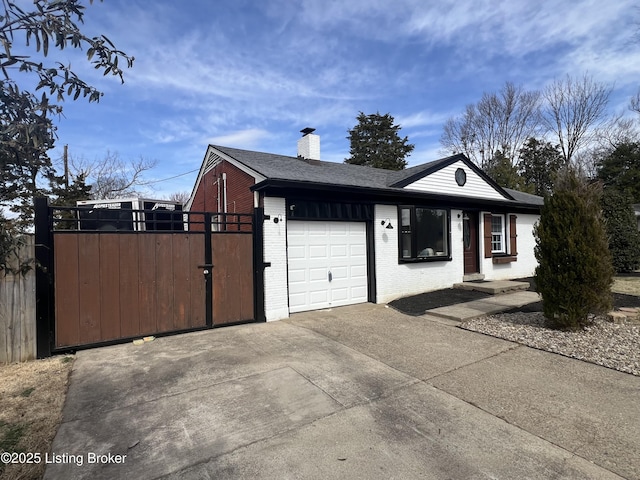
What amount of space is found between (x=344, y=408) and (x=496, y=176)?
88.4 ft

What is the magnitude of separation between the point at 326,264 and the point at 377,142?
2907 cm

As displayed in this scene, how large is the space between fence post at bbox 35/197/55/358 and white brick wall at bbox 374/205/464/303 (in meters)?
6.39

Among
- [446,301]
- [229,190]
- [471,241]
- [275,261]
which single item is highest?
[229,190]

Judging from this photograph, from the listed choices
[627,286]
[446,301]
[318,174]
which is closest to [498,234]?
[627,286]

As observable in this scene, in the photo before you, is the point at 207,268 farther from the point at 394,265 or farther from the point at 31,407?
the point at 394,265

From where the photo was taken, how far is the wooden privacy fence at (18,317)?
4.70 metres

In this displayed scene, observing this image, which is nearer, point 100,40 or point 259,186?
point 100,40

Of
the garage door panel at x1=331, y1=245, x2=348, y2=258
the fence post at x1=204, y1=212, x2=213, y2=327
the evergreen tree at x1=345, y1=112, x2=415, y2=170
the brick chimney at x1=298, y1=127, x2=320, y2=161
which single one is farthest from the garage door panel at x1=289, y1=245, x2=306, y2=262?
the evergreen tree at x1=345, y1=112, x2=415, y2=170

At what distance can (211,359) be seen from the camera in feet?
15.6

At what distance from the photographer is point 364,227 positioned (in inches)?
334

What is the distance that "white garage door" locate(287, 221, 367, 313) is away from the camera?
7441 mm

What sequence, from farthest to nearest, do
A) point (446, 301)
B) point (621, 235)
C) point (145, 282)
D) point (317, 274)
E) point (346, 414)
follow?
1. point (621, 235)
2. point (446, 301)
3. point (317, 274)
4. point (145, 282)
5. point (346, 414)

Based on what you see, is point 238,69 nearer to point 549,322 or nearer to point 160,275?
point 160,275

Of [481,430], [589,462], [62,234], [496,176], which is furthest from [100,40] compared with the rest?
[496,176]
